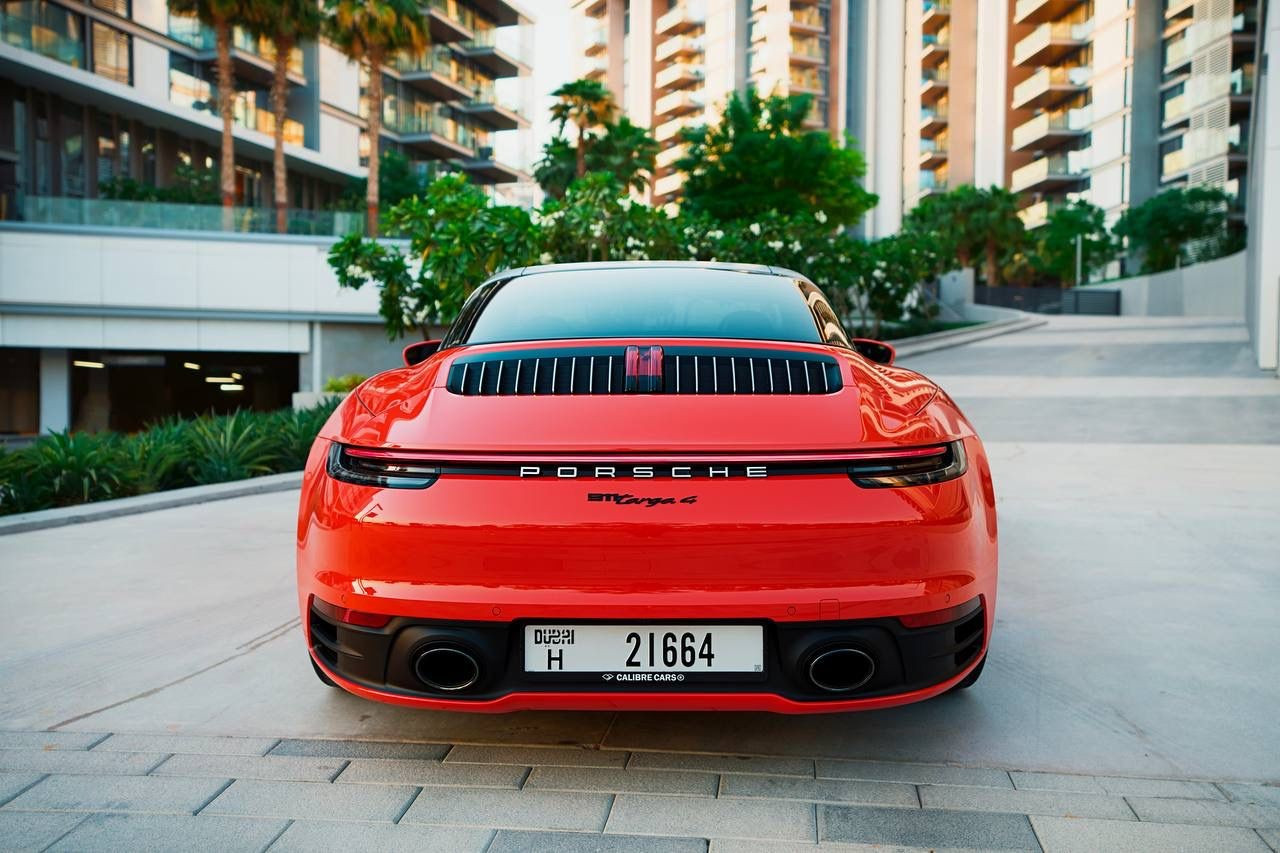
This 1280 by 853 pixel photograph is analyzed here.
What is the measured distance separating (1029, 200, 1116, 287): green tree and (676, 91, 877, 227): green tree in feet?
72.9

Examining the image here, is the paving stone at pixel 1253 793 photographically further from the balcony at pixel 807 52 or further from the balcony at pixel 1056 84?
the balcony at pixel 807 52

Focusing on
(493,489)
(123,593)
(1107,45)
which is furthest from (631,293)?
(1107,45)

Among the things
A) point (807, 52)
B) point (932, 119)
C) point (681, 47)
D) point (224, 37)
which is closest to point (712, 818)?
point (224, 37)

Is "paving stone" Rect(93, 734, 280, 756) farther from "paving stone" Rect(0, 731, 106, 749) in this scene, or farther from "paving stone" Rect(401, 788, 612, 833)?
"paving stone" Rect(401, 788, 612, 833)

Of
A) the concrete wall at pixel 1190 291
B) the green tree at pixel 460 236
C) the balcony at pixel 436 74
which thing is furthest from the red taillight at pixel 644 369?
the balcony at pixel 436 74

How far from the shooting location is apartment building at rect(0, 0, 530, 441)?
1123 inches

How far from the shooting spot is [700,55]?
314 ft

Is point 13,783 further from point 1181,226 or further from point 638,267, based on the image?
point 1181,226

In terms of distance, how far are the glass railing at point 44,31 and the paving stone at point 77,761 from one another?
36793 millimetres

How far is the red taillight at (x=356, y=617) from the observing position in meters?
2.59

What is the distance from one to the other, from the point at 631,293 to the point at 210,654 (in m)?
2.08

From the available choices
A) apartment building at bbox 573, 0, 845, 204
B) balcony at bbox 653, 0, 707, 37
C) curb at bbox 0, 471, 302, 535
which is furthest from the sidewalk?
balcony at bbox 653, 0, 707, 37

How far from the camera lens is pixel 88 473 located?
8.55m

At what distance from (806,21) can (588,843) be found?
90345 millimetres
